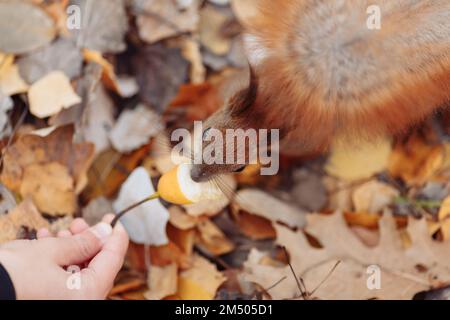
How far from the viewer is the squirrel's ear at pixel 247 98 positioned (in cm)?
182

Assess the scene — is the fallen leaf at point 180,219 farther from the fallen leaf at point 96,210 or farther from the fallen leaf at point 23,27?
the fallen leaf at point 23,27

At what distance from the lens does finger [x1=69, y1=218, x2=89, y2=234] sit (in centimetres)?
203

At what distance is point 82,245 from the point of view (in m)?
1.88

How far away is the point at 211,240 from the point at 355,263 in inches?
20.7

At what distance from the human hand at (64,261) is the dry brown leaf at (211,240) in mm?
392

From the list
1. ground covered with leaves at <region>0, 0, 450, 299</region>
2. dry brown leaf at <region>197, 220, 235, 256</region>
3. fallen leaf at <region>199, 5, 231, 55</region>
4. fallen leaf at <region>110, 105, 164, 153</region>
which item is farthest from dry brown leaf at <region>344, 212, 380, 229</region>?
fallen leaf at <region>199, 5, 231, 55</region>

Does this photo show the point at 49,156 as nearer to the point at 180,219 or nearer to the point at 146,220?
the point at 146,220

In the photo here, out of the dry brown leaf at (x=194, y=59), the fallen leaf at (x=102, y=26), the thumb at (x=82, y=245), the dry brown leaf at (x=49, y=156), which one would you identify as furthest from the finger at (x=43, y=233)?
the dry brown leaf at (x=194, y=59)

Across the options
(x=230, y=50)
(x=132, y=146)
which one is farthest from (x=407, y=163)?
(x=132, y=146)

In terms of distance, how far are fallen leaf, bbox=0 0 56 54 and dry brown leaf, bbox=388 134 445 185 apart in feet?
4.70
